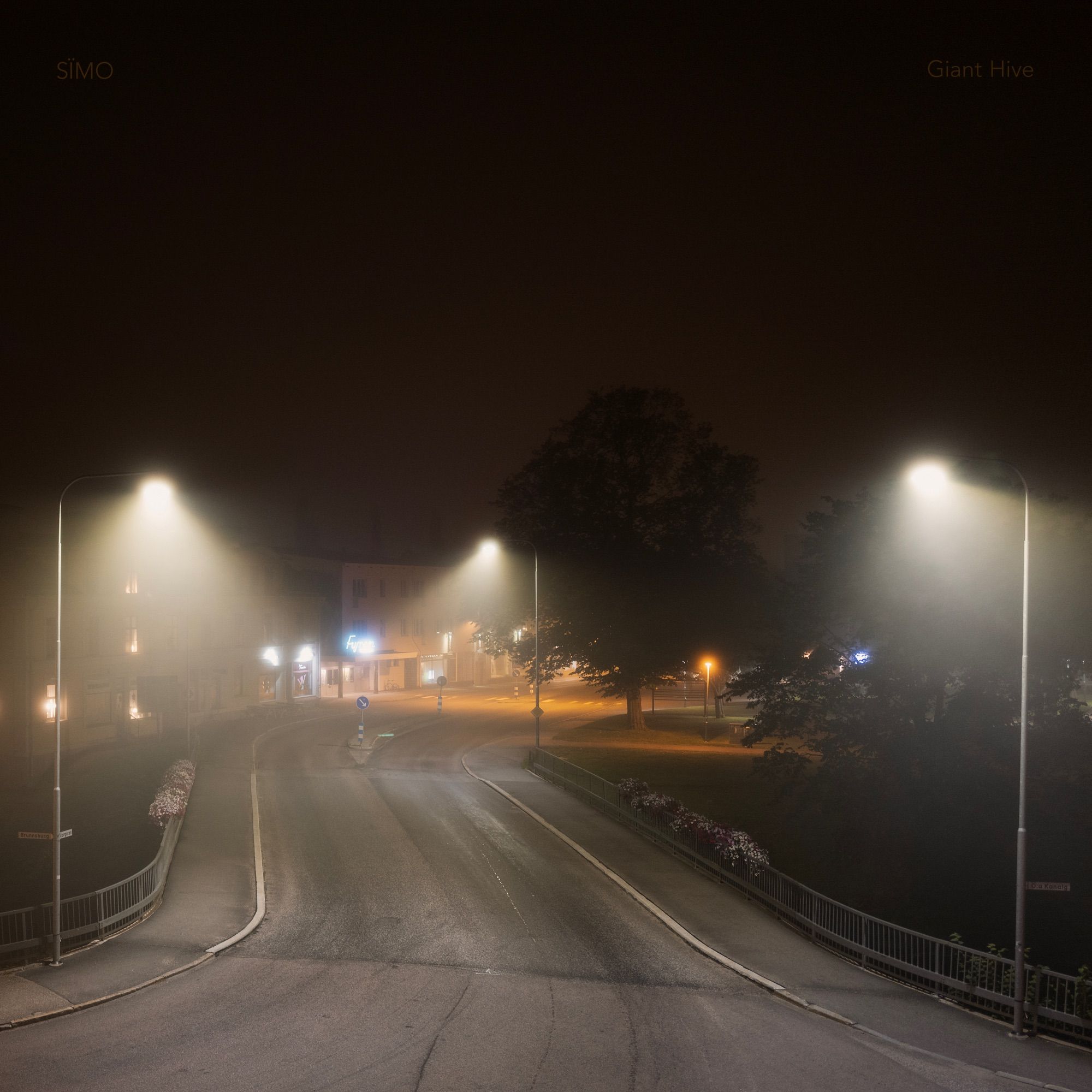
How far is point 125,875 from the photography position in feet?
83.4

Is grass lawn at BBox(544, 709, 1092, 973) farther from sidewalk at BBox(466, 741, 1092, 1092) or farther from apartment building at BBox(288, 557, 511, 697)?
apartment building at BBox(288, 557, 511, 697)

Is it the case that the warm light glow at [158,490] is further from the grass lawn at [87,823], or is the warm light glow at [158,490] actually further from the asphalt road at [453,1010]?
the grass lawn at [87,823]

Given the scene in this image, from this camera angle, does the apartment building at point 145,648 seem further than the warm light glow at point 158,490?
Yes

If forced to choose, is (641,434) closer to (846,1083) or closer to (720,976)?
(720,976)

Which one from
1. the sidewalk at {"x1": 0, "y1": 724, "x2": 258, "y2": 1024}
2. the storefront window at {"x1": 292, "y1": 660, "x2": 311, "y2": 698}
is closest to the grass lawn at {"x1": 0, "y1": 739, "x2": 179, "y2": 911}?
the sidewalk at {"x1": 0, "y1": 724, "x2": 258, "y2": 1024}

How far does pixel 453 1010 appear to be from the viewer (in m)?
13.4

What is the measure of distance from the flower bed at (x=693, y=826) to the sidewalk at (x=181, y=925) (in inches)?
416

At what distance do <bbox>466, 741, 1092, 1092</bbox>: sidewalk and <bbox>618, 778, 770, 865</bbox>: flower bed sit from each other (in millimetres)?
731

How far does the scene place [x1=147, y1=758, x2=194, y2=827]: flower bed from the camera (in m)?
23.9

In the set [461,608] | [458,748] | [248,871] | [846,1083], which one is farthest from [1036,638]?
[461,608]

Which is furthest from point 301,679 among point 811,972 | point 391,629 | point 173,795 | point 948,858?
point 811,972

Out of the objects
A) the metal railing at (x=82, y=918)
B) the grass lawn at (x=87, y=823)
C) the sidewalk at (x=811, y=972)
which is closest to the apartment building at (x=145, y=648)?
the grass lawn at (x=87, y=823)

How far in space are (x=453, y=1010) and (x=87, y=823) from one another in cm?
2235

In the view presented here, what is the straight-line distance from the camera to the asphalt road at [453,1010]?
11.4 metres
